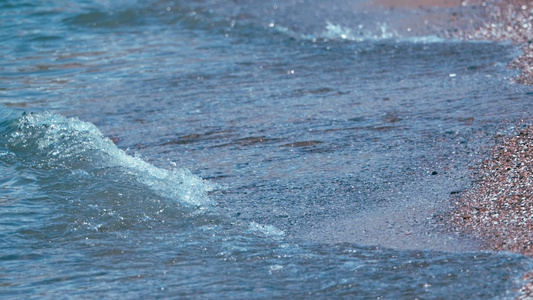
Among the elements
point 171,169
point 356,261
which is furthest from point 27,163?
point 356,261

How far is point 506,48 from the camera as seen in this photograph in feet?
26.9

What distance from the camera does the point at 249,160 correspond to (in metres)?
5.52

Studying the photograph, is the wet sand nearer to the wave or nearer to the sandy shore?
the wave

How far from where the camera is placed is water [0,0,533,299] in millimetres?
3822

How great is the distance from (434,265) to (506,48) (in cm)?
504

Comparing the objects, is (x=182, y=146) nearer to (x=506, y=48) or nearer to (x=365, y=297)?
(x=365, y=297)

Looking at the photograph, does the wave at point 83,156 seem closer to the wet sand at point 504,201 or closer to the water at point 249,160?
the water at point 249,160

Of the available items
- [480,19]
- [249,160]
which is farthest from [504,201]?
[480,19]

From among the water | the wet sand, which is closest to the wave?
the water

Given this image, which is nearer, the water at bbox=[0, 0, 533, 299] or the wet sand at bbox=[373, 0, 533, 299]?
the water at bbox=[0, 0, 533, 299]

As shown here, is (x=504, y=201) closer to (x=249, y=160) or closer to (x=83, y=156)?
(x=249, y=160)

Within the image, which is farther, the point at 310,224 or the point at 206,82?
the point at 206,82

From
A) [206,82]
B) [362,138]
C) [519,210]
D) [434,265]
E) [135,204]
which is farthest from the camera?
[206,82]

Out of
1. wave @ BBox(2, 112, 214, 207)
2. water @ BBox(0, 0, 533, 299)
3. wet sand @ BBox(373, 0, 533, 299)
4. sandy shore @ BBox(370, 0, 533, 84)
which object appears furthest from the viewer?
sandy shore @ BBox(370, 0, 533, 84)
